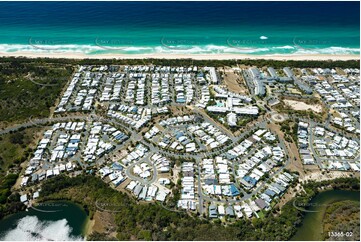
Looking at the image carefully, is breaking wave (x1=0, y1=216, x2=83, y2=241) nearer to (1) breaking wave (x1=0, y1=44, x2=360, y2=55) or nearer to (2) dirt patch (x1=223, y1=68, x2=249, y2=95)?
(2) dirt patch (x1=223, y1=68, x2=249, y2=95)

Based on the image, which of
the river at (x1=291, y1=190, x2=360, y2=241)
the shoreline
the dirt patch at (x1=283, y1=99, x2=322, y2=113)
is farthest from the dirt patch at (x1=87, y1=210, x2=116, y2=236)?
the shoreline

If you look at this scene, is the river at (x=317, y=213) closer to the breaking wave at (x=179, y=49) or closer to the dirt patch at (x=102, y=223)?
the dirt patch at (x=102, y=223)

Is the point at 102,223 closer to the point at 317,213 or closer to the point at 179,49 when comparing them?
the point at 317,213

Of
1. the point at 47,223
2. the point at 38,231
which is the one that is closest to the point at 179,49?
the point at 47,223

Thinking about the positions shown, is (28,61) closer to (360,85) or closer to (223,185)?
(223,185)

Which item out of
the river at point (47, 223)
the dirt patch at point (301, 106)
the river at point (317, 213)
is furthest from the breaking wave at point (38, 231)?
the dirt patch at point (301, 106)

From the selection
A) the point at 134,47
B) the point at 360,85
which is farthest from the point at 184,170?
the point at 134,47
